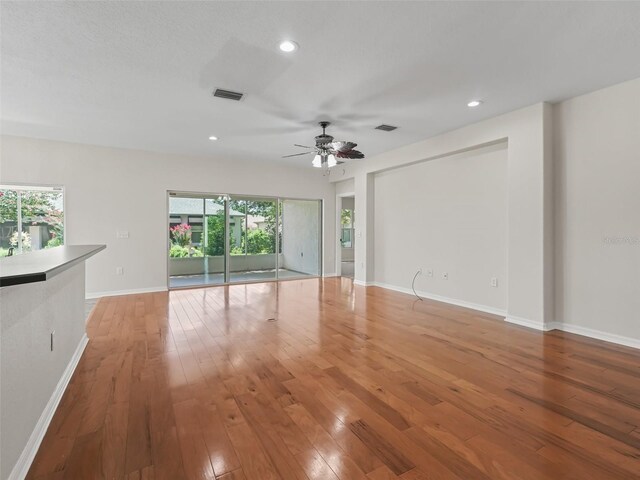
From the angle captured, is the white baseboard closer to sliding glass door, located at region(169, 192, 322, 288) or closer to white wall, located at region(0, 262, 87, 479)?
white wall, located at region(0, 262, 87, 479)

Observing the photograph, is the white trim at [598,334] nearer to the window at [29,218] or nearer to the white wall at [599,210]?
the white wall at [599,210]

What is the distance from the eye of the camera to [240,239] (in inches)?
299

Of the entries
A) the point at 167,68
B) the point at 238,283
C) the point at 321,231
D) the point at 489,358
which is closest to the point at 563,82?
the point at 489,358

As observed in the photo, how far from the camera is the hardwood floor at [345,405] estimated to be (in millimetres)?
1712

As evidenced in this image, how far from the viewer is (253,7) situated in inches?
90.7

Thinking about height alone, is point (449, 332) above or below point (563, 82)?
below

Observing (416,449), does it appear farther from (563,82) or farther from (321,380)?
(563,82)

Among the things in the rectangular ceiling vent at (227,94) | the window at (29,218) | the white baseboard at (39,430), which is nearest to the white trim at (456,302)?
the rectangular ceiling vent at (227,94)

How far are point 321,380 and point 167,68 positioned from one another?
326 centimetres

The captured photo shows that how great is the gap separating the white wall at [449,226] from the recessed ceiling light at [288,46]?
11.4 feet

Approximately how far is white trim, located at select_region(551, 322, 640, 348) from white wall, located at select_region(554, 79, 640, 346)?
30mm

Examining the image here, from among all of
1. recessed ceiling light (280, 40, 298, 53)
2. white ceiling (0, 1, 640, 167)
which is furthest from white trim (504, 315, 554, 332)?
recessed ceiling light (280, 40, 298, 53)


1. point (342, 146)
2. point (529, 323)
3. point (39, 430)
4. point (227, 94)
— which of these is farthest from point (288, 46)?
point (529, 323)

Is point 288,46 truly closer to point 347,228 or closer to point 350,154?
point 350,154
